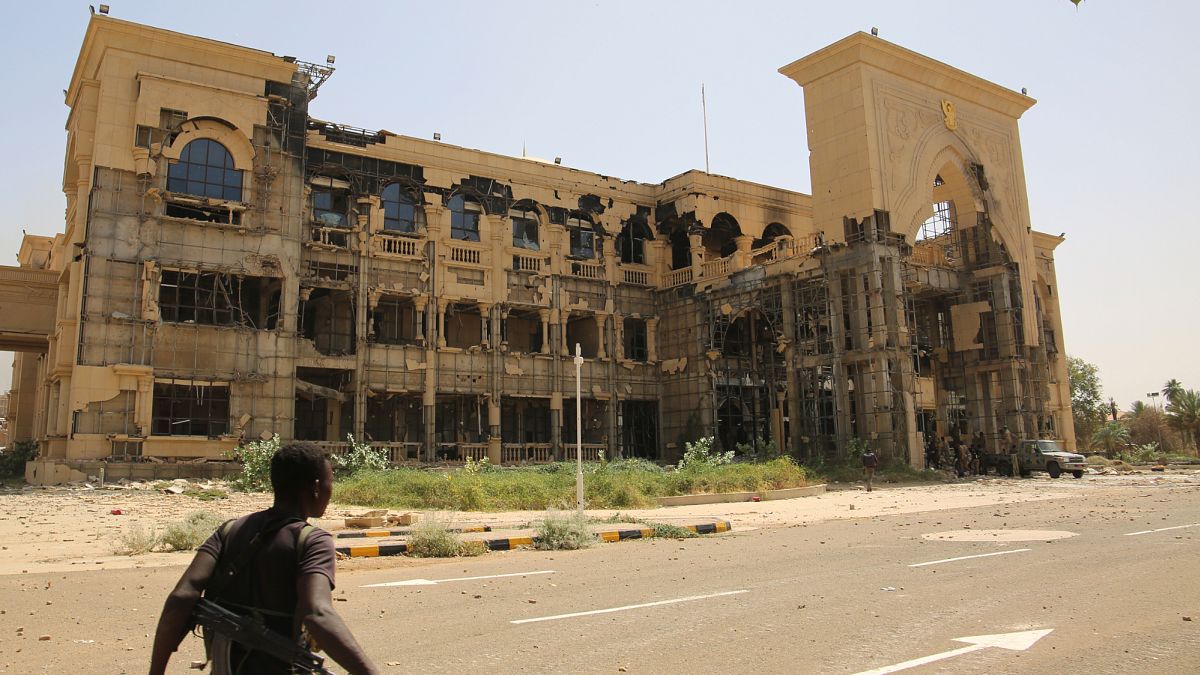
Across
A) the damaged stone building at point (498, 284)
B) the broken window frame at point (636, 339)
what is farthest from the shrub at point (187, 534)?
the broken window frame at point (636, 339)

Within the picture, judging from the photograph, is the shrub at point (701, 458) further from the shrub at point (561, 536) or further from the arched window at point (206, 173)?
the arched window at point (206, 173)

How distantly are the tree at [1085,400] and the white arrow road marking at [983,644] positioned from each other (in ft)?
232

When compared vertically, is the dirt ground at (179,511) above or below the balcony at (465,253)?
below

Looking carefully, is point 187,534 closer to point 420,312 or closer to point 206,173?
point 206,173

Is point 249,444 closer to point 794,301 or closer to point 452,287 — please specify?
point 452,287

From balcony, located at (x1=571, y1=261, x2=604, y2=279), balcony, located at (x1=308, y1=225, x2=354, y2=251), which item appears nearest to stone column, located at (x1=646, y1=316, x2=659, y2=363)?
balcony, located at (x1=571, y1=261, x2=604, y2=279)

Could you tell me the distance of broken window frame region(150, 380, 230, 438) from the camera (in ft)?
101

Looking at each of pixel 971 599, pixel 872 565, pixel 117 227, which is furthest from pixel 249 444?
pixel 971 599

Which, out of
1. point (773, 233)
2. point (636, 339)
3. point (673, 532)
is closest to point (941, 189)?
point (773, 233)

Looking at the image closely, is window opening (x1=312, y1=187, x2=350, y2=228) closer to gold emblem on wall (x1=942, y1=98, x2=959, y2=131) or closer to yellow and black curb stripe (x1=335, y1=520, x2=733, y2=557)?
yellow and black curb stripe (x1=335, y1=520, x2=733, y2=557)

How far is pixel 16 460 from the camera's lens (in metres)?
36.0

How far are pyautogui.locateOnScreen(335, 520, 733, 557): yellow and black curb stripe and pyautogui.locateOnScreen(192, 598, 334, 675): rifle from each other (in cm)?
805

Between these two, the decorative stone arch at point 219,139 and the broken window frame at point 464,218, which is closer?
the decorative stone arch at point 219,139

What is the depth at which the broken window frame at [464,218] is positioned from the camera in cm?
3834
